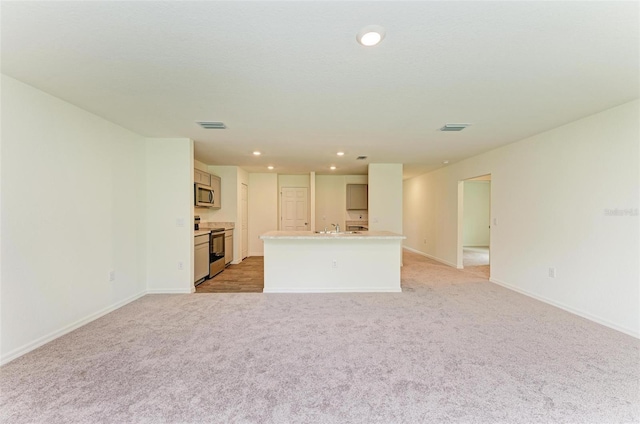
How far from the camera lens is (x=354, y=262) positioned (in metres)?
4.20

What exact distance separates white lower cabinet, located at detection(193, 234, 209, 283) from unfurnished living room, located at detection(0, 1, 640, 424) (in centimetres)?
5

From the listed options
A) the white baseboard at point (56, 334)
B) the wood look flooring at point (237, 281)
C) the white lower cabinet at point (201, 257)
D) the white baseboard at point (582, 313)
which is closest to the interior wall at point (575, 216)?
the white baseboard at point (582, 313)

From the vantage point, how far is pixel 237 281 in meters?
4.82

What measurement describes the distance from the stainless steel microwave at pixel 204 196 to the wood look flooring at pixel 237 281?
1.49 m

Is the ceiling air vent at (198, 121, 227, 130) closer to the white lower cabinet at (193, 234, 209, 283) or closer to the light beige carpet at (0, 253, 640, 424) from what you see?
the white lower cabinet at (193, 234, 209, 283)

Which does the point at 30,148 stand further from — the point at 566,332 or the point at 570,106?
the point at 566,332

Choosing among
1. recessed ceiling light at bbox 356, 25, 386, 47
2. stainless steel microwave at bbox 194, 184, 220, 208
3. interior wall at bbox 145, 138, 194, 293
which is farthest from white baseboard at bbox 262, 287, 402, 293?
recessed ceiling light at bbox 356, 25, 386, 47

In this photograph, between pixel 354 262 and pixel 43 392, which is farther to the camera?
pixel 354 262

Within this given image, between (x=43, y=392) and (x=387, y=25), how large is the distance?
11.1 feet

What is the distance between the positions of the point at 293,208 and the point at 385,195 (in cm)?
296

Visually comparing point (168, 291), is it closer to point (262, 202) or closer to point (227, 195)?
point (227, 195)

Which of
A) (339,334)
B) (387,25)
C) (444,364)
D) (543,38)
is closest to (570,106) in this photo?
(543,38)

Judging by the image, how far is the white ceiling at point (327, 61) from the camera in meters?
1.49

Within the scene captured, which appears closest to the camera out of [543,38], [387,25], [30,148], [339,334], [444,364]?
[387,25]
